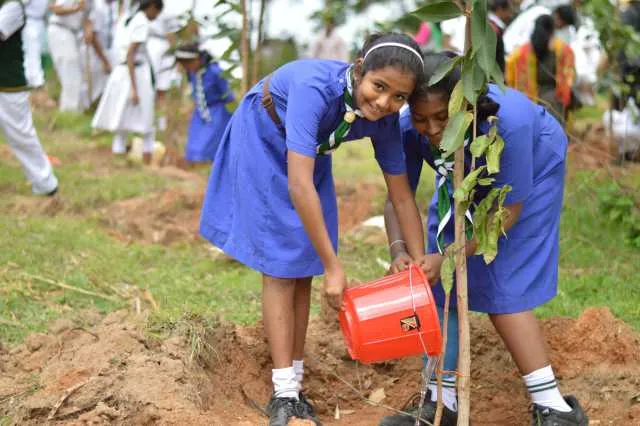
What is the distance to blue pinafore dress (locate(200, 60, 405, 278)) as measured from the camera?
3.01 metres

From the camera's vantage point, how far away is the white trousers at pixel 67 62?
1052cm

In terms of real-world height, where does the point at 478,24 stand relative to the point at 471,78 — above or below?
above

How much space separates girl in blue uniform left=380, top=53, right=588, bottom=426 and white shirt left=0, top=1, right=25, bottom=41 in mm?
3746

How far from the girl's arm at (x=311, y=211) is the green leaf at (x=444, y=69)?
19.4 inches

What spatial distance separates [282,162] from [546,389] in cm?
117

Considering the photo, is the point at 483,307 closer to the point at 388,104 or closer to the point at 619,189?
the point at 388,104

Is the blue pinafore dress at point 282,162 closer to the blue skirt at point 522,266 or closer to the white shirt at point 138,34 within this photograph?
the blue skirt at point 522,266

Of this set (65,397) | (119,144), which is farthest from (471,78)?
(119,144)

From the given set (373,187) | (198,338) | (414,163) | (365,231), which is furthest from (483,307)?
(373,187)

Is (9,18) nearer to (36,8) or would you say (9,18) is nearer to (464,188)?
(36,8)

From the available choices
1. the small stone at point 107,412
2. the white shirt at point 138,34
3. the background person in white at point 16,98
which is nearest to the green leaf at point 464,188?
the small stone at point 107,412

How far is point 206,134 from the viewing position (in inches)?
318

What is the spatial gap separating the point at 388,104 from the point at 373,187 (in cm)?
459

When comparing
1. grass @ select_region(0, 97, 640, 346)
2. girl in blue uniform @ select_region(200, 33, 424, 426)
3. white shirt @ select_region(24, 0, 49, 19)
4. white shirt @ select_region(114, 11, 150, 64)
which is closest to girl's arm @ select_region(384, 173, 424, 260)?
girl in blue uniform @ select_region(200, 33, 424, 426)
